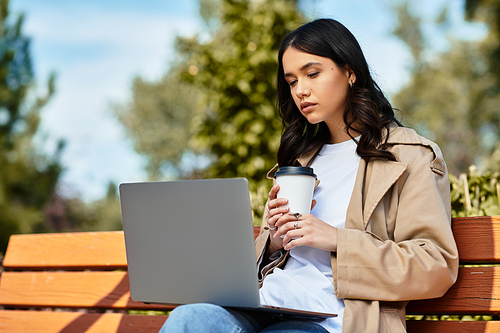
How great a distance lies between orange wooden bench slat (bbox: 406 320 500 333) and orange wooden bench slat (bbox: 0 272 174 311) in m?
1.11

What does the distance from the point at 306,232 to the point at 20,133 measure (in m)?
13.1

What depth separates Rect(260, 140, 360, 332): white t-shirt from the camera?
1.54m

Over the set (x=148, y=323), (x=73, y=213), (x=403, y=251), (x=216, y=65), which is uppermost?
(x=216, y=65)

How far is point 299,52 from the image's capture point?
5.84 ft

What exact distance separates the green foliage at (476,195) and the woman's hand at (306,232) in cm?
104

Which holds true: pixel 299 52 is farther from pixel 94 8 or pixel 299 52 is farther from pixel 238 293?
pixel 94 8

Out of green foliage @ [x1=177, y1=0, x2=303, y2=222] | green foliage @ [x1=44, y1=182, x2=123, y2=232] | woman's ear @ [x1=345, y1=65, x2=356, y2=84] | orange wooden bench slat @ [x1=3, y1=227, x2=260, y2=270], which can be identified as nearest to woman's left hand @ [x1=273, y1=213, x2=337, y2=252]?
woman's ear @ [x1=345, y1=65, x2=356, y2=84]

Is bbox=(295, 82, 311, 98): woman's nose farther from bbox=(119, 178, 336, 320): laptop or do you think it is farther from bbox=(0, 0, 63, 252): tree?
bbox=(0, 0, 63, 252): tree

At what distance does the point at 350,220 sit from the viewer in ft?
5.25

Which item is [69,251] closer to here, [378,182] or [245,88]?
[378,182]

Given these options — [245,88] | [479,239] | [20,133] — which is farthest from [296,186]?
[20,133]

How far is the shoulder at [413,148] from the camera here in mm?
1592

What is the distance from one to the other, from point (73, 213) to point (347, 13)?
53.5ft

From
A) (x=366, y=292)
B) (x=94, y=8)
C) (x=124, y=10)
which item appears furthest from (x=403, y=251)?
(x=124, y=10)
